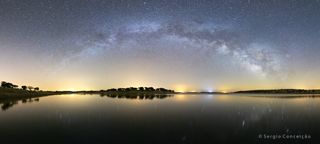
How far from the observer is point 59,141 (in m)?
18.5

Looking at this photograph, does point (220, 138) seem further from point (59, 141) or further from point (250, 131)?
point (59, 141)

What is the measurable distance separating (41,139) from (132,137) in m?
6.64

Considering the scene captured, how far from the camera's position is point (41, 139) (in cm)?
1923

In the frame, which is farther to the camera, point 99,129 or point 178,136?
point 99,129

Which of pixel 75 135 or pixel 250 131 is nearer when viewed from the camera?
pixel 75 135

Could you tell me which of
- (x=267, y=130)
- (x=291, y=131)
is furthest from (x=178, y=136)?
(x=291, y=131)

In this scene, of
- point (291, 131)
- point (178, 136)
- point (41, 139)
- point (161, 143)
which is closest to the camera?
point (161, 143)

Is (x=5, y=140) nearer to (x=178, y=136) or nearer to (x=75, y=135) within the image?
(x=75, y=135)

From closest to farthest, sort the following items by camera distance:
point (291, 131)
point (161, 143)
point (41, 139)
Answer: point (161, 143) → point (41, 139) → point (291, 131)

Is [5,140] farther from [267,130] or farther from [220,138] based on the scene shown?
[267,130]

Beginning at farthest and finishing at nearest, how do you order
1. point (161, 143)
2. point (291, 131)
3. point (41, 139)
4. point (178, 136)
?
point (291, 131) < point (178, 136) < point (41, 139) < point (161, 143)

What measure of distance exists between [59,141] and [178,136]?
28.9 ft

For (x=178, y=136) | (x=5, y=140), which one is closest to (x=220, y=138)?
(x=178, y=136)

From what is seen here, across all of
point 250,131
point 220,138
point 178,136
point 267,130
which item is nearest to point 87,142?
point 178,136
